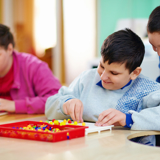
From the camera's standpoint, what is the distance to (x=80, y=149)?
60cm

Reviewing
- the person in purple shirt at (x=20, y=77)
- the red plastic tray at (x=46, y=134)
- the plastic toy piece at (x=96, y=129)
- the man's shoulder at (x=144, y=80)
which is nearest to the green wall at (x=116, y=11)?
the person in purple shirt at (x=20, y=77)

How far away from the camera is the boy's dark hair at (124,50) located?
91cm

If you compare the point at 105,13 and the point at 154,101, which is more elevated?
the point at 105,13

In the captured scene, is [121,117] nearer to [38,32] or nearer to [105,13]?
[105,13]

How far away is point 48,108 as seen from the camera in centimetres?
107

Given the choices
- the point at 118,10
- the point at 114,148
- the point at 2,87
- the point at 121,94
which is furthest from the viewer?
the point at 118,10

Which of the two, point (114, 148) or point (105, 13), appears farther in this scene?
point (105, 13)

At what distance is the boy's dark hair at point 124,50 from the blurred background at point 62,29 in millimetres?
2453

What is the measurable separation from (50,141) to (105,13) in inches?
116

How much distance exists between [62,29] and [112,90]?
3217mm

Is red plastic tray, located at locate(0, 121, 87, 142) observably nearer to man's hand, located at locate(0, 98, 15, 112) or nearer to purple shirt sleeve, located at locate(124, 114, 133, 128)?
purple shirt sleeve, located at locate(124, 114, 133, 128)

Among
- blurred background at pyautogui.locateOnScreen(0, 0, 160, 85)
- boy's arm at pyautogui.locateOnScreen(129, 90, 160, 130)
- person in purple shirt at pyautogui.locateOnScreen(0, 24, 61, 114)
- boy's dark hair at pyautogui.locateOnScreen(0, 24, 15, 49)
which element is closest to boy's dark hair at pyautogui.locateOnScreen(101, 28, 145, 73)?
boy's arm at pyautogui.locateOnScreen(129, 90, 160, 130)

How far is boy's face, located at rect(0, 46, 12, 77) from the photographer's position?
1.36 m

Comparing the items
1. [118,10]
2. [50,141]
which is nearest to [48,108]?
[50,141]
